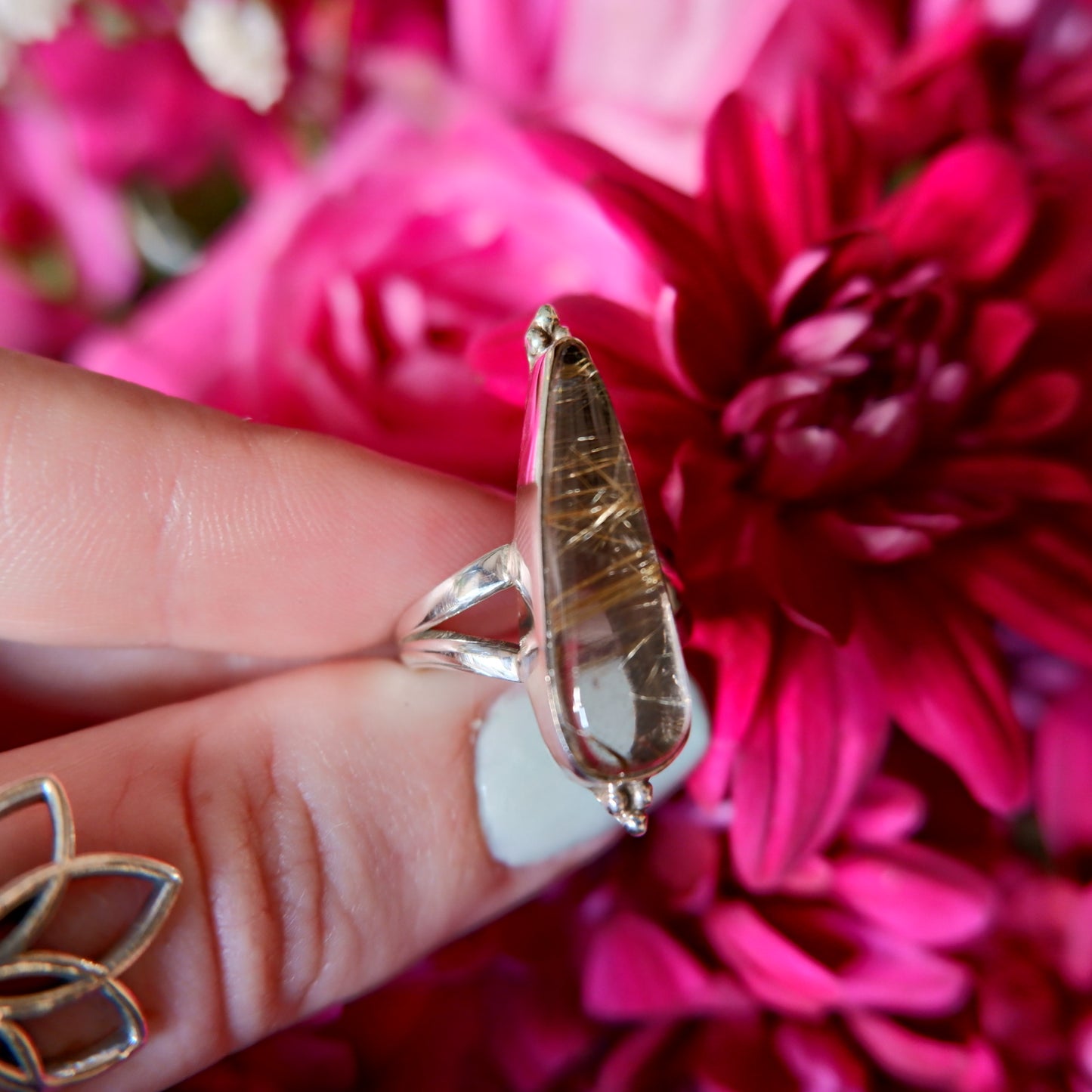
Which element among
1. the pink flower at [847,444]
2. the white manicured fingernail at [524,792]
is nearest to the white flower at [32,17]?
the pink flower at [847,444]

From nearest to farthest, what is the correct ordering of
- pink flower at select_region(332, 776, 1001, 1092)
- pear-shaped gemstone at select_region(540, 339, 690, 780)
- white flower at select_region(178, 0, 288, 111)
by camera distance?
pear-shaped gemstone at select_region(540, 339, 690, 780) < pink flower at select_region(332, 776, 1001, 1092) < white flower at select_region(178, 0, 288, 111)

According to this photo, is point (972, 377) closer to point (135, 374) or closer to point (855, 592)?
point (855, 592)

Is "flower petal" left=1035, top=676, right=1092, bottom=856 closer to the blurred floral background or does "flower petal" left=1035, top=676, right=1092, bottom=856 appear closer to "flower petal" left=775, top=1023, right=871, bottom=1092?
the blurred floral background

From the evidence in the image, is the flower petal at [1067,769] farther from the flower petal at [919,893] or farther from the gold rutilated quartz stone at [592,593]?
the gold rutilated quartz stone at [592,593]

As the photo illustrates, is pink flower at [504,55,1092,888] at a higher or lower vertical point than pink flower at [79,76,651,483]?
lower

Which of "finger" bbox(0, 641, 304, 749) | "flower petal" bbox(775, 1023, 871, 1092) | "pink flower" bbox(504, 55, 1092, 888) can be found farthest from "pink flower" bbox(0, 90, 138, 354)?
"flower petal" bbox(775, 1023, 871, 1092)

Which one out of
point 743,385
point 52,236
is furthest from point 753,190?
point 52,236
